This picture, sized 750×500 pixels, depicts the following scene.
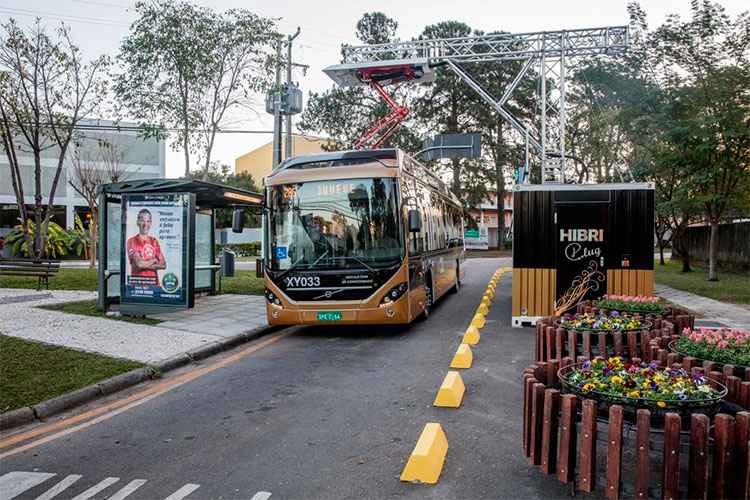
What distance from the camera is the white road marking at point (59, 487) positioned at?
13.2 feet

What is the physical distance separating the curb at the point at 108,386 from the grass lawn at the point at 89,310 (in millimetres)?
2400

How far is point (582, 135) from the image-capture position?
112 feet

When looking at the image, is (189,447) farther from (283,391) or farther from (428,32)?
(428,32)

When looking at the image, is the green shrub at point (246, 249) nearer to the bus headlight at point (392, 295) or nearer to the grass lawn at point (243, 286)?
the grass lawn at point (243, 286)

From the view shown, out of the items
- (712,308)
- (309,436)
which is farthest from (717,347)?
(712,308)

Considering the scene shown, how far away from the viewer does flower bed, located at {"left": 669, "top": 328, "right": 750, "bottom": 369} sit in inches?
186

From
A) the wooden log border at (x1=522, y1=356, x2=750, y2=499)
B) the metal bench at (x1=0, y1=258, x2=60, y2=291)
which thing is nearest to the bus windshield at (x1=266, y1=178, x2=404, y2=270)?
the wooden log border at (x1=522, y1=356, x2=750, y2=499)

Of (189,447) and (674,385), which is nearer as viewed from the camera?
(674,385)

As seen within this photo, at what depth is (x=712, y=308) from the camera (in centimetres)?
1312

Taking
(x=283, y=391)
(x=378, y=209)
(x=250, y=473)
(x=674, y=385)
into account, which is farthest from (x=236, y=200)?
(x=674, y=385)

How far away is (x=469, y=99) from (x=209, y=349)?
32.2m

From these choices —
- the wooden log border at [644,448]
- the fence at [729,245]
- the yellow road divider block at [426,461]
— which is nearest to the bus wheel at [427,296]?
the yellow road divider block at [426,461]

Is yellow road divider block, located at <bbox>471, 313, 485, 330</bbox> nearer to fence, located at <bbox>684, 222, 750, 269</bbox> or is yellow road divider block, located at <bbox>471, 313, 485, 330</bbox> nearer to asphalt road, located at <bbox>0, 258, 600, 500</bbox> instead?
asphalt road, located at <bbox>0, 258, 600, 500</bbox>

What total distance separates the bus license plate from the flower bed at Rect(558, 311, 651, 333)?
3.88m
